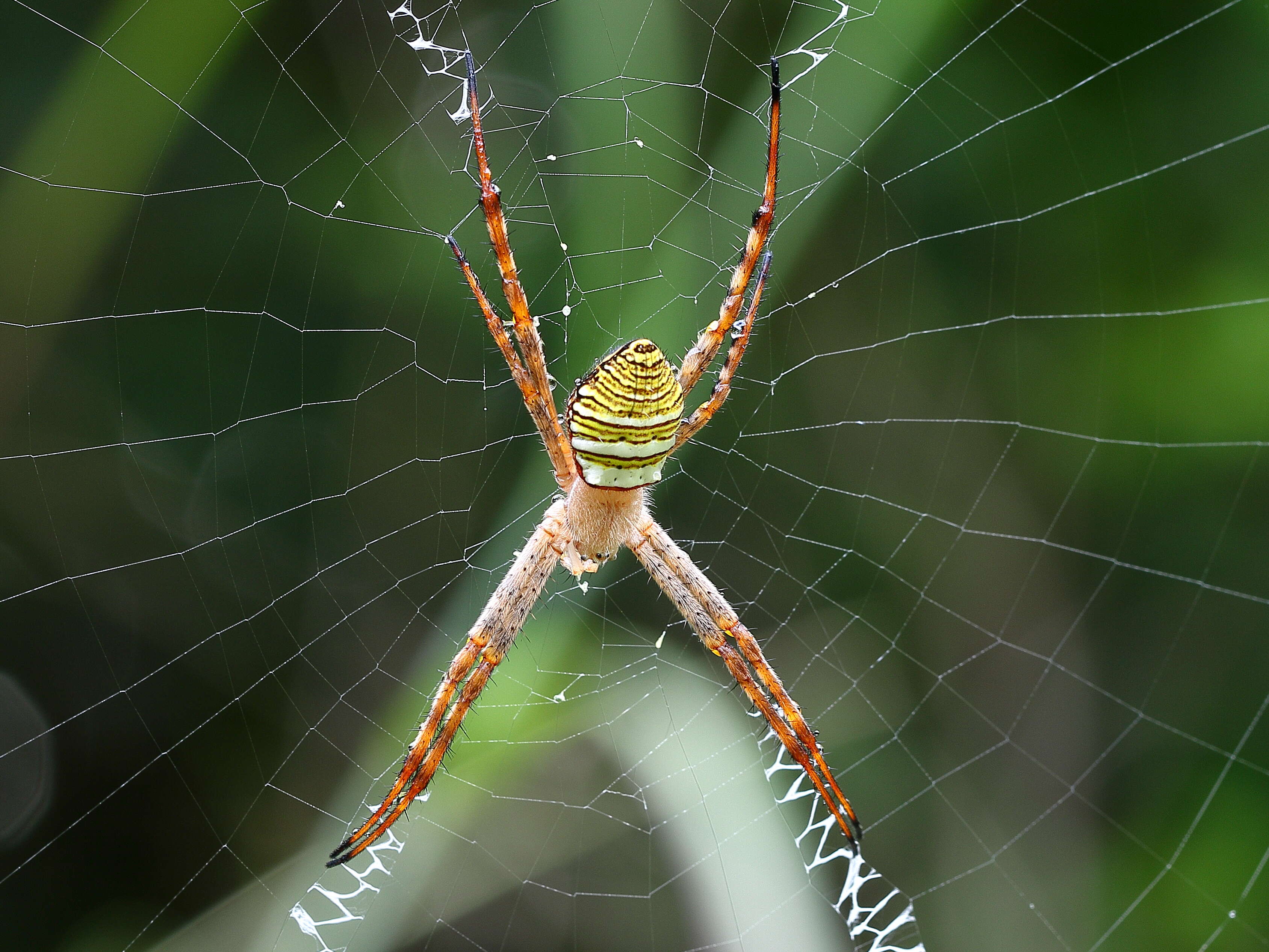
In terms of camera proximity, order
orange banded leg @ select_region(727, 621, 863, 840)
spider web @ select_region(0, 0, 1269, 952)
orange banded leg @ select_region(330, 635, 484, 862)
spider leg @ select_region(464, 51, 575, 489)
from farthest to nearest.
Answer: orange banded leg @ select_region(727, 621, 863, 840) → spider web @ select_region(0, 0, 1269, 952) → orange banded leg @ select_region(330, 635, 484, 862) → spider leg @ select_region(464, 51, 575, 489)

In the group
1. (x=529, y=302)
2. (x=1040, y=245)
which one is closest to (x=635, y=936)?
(x=529, y=302)

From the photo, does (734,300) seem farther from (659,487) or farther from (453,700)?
(453,700)

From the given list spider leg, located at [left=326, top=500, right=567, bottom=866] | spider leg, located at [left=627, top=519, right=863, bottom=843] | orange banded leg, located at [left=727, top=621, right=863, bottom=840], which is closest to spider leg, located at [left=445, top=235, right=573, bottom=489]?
spider leg, located at [left=326, top=500, right=567, bottom=866]

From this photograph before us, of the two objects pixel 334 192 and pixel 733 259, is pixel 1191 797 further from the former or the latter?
pixel 334 192

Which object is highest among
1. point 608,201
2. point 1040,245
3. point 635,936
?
point 608,201

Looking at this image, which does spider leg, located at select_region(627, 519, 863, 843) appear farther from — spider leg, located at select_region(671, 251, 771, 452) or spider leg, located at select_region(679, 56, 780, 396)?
spider leg, located at select_region(679, 56, 780, 396)

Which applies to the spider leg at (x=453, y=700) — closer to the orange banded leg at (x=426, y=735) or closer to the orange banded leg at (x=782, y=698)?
the orange banded leg at (x=426, y=735)

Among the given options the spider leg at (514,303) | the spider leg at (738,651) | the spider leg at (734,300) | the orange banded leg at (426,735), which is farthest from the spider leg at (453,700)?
the spider leg at (734,300)
